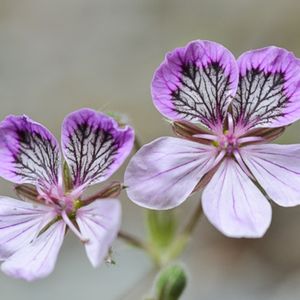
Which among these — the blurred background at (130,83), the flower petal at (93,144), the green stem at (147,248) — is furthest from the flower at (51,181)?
the blurred background at (130,83)

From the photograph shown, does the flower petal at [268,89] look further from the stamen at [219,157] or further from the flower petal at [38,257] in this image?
the flower petal at [38,257]

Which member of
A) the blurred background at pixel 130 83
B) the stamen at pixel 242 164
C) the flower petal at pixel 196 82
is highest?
the flower petal at pixel 196 82

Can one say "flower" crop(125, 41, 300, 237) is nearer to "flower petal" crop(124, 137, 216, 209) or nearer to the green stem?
"flower petal" crop(124, 137, 216, 209)

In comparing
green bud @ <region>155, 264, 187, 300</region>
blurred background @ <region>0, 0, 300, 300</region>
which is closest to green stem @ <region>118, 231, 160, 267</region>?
green bud @ <region>155, 264, 187, 300</region>

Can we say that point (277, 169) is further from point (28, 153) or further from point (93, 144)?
point (28, 153)

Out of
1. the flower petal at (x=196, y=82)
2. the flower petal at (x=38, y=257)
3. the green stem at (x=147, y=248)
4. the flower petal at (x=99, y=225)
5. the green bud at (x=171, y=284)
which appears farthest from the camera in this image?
the green stem at (x=147, y=248)

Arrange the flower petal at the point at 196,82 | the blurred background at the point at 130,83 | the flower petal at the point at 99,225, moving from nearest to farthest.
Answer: the flower petal at the point at 99,225 < the flower petal at the point at 196,82 < the blurred background at the point at 130,83

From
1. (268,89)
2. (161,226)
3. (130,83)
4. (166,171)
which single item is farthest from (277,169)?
(130,83)

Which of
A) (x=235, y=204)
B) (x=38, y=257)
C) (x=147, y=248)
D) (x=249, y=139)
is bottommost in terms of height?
(x=147, y=248)
